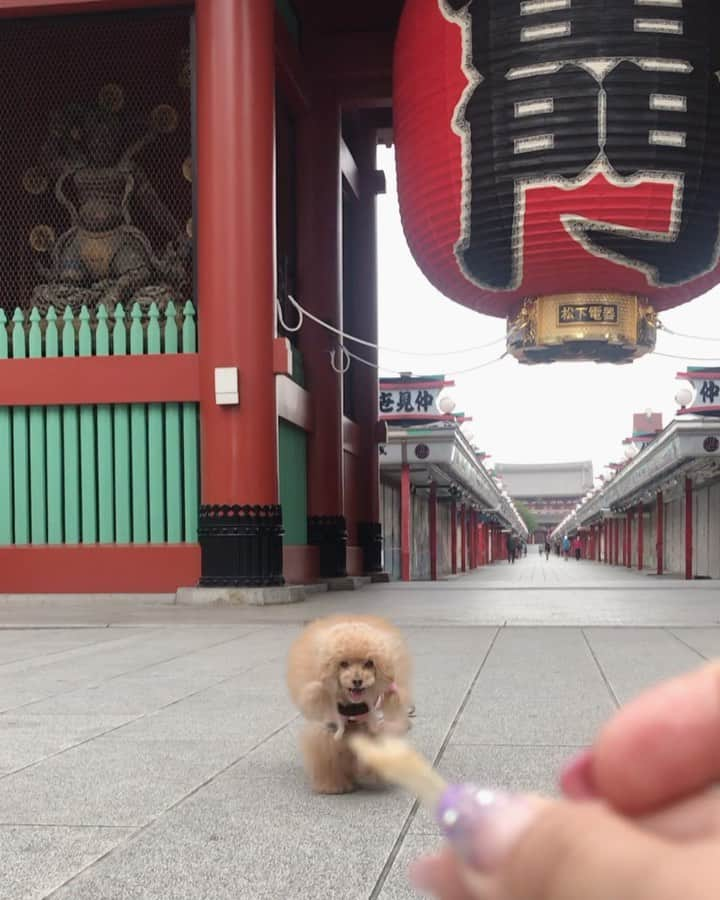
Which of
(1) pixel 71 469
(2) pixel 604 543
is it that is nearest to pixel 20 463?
(1) pixel 71 469

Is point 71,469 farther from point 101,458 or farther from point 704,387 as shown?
point 704,387

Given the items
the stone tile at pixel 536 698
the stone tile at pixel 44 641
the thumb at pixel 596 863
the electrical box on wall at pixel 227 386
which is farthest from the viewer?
the electrical box on wall at pixel 227 386

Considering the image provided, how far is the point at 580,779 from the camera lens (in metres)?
0.60

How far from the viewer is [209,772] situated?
13.7ft

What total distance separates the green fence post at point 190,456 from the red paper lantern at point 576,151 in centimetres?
354

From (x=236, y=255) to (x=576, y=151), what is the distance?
4255 mm

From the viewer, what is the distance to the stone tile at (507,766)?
3.84m

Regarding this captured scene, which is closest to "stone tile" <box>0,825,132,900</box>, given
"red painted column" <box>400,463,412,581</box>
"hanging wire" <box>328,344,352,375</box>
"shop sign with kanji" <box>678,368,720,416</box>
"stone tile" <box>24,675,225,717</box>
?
"stone tile" <box>24,675,225,717</box>

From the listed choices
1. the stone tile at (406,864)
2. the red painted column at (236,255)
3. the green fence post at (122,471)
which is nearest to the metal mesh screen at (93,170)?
the green fence post at (122,471)

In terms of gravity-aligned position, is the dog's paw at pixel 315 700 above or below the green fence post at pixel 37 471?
below

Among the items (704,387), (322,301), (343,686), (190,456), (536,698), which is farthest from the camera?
(704,387)

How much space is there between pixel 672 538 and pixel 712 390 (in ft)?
49.6

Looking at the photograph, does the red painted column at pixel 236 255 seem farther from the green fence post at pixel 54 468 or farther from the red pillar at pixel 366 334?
the red pillar at pixel 366 334

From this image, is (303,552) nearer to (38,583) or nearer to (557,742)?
(38,583)
